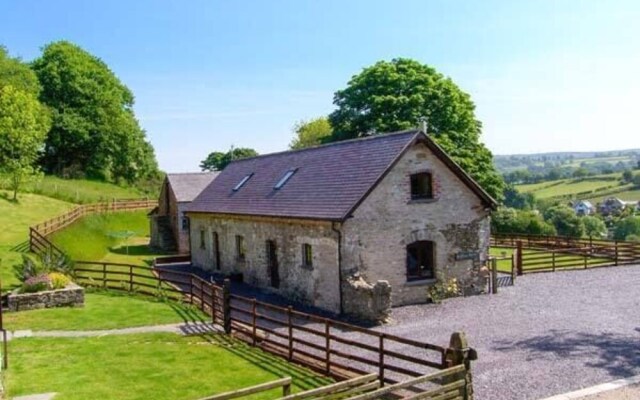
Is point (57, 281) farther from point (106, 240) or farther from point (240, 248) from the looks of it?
point (106, 240)

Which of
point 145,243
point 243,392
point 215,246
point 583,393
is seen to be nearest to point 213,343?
point 243,392

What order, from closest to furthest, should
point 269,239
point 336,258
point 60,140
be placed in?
point 336,258, point 269,239, point 60,140

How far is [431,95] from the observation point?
3972 cm

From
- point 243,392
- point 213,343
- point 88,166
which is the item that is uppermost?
point 88,166

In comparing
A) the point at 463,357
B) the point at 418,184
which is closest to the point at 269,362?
the point at 463,357

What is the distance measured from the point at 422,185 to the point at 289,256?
5912 millimetres

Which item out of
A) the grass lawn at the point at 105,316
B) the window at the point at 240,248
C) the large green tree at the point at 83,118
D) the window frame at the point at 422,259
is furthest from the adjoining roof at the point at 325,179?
the large green tree at the point at 83,118

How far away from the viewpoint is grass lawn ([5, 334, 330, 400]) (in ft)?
39.7

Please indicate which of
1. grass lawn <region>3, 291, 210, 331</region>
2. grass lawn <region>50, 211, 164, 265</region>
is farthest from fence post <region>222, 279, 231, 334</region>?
grass lawn <region>50, 211, 164, 265</region>

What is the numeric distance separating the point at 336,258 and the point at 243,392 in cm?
1188

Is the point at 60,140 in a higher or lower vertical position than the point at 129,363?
higher

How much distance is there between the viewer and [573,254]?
28375 millimetres

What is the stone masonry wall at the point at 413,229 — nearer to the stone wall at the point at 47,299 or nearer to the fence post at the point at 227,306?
the fence post at the point at 227,306

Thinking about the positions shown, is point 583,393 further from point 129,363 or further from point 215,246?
point 215,246
